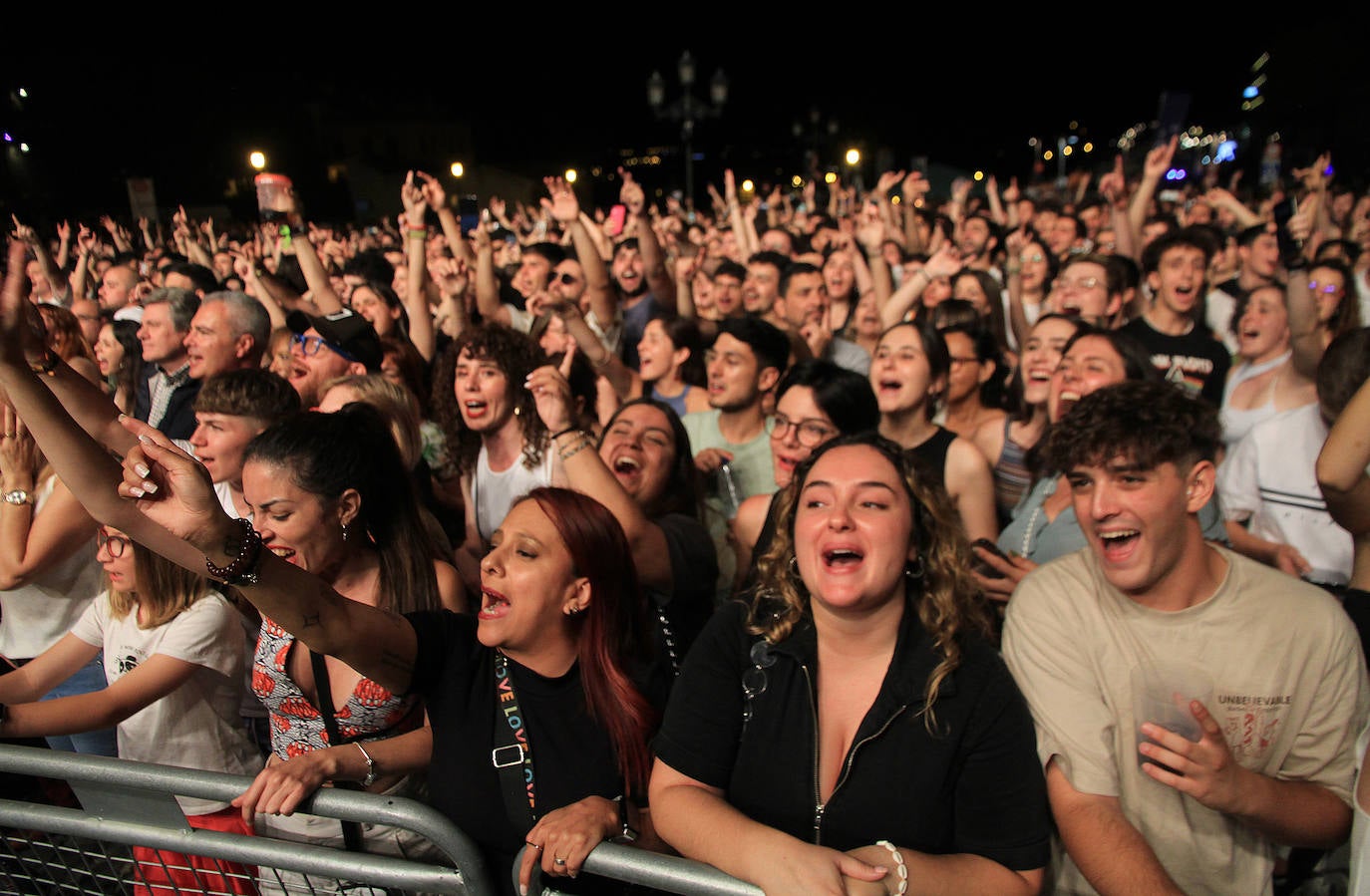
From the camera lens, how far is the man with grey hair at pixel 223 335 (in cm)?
411

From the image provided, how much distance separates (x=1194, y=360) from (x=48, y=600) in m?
5.51

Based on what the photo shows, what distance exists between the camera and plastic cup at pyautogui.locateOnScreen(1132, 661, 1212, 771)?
1757 mm

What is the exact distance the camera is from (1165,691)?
5.90 feet

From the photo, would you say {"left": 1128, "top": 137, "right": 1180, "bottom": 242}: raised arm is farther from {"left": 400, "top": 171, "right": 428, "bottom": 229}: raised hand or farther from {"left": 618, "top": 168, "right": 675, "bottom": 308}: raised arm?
{"left": 400, "top": 171, "right": 428, "bottom": 229}: raised hand

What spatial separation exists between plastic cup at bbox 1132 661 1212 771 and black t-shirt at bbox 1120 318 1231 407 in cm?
306

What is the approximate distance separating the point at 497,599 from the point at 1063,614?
139 centimetres

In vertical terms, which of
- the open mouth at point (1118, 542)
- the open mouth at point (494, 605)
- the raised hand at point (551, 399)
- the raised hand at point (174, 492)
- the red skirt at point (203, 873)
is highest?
the raised hand at point (551, 399)

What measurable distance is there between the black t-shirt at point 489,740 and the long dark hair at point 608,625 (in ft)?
0.13

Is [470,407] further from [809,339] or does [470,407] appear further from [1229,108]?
[1229,108]

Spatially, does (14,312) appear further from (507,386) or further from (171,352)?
(171,352)

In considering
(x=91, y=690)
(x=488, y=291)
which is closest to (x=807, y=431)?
(x=91, y=690)

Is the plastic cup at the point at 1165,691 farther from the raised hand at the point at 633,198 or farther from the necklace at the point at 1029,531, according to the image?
the raised hand at the point at 633,198

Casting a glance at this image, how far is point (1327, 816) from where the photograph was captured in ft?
5.76

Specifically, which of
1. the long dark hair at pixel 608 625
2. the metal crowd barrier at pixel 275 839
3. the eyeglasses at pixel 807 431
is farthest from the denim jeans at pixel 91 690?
the eyeglasses at pixel 807 431
